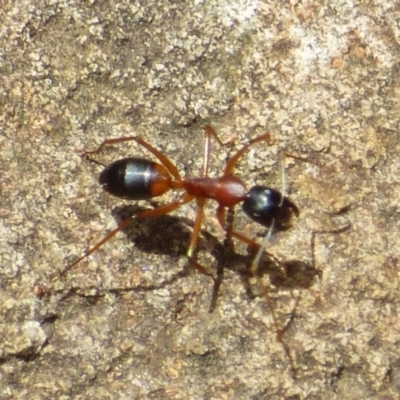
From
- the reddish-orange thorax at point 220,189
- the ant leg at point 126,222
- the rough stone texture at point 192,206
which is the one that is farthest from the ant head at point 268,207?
the ant leg at point 126,222

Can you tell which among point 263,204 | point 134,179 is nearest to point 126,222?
point 134,179

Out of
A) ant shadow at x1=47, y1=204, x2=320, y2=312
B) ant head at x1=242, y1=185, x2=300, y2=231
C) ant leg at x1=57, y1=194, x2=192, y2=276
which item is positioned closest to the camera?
ant head at x1=242, y1=185, x2=300, y2=231

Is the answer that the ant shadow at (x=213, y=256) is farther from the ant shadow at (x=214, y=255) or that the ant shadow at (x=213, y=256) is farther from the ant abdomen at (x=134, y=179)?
the ant abdomen at (x=134, y=179)

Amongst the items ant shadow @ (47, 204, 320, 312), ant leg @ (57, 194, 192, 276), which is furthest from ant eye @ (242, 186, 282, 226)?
ant leg @ (57, 194, 192, 276)

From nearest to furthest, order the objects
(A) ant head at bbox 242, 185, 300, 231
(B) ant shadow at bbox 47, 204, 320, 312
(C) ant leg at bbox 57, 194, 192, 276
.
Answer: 1. (A) ant head at bbox 242, 185, 300, 231
2. (C) ant leg at bbox 57, 194, 192, 276
3. (B) ant shadow at bbox 47, 204, 320, 312

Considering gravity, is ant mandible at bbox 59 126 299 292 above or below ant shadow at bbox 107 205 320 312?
above

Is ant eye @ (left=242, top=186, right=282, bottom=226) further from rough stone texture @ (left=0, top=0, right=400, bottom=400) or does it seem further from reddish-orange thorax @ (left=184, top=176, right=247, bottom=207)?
rough stone texture @ (left=0, top=0, right=400, bottom=400)

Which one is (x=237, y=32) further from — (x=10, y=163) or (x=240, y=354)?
(x=240, y=354)

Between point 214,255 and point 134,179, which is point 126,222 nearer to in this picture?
point 134,179
